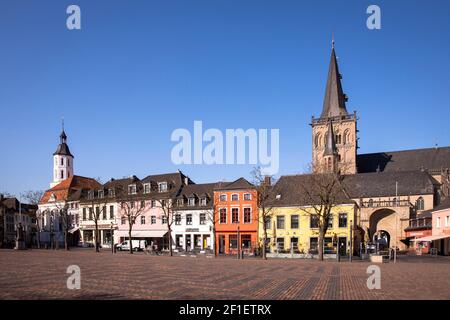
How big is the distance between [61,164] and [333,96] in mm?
70898

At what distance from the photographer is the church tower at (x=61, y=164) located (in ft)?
364

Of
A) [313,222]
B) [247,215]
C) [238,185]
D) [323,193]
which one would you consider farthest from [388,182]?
[323,193]

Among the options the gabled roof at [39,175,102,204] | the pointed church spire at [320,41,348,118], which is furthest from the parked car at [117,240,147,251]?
the pointed church spire at [320,41,348,118]

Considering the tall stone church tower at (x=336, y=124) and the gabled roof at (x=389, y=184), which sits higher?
the tall stone church tower at (x=336, y=124)

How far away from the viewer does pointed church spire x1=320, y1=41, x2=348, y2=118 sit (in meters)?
89.6

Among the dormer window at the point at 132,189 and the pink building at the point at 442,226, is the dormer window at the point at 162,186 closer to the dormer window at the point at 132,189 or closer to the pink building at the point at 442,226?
the dormer window at the point at 132,189

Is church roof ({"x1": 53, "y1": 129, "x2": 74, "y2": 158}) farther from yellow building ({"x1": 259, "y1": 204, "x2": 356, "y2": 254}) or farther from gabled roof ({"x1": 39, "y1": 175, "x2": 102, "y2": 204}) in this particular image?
yellow building ({"x1": 259, "y1": 204, "x2": 356, "y2": 254})

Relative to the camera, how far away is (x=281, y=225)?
5331 cm

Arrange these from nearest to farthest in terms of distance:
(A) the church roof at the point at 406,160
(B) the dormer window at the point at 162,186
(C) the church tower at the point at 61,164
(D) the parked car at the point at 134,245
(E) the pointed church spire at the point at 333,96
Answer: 1. (D) the parked car at the point at 134,245
2. (B) the dormer window at the point at 162,186
3. (A) the church roof at the point at 406,160
4. (E) the pointed church spire at the point at 333,96
5. (C) the church tower at the point at 61,164

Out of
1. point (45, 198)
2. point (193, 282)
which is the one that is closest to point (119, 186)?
point (45, 198)

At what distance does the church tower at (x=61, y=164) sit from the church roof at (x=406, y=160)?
7325cm

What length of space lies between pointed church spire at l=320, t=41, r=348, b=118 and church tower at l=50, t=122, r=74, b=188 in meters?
66.8

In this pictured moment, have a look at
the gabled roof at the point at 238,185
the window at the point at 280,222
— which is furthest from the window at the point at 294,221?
the gabled roof at the point at 238,185
